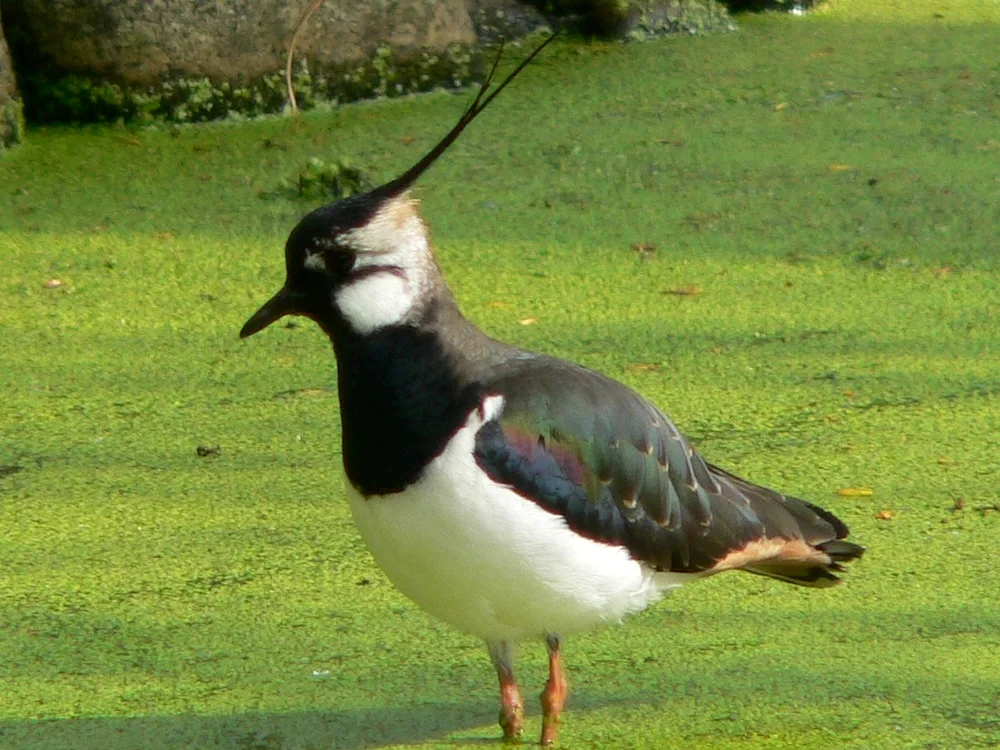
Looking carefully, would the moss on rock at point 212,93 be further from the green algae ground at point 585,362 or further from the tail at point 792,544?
the tail at point 792,544

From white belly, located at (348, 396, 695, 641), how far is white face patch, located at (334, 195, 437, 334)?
0.19m

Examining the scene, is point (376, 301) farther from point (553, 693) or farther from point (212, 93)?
point (212, 93)

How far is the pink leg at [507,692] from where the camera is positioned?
2457 mm

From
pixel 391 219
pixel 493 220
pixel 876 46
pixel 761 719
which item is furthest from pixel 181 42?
pixel 761 719

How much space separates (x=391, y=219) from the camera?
7.70 feet

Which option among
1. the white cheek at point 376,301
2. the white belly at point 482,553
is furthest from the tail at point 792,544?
the white cheek at point 376,301

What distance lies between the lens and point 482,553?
2227mm

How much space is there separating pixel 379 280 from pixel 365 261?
34 millimetres

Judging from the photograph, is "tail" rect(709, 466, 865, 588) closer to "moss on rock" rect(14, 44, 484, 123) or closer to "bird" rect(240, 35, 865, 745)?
"bird" rect(240, 35, 865, 745)

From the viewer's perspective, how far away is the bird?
2.25 m

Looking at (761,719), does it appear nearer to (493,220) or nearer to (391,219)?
(391,219)

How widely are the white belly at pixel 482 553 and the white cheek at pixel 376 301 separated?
18 cm

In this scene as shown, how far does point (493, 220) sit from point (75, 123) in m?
1.40

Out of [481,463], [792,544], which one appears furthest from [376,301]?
[792,544]
